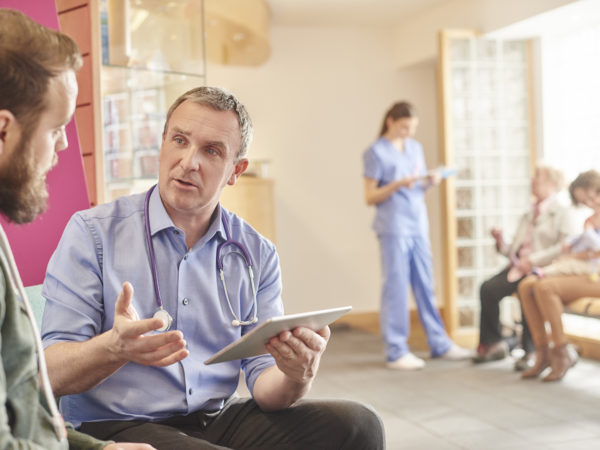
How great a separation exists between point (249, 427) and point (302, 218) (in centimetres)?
454

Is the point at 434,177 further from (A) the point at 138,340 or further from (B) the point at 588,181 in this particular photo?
(A) the point at 138,340

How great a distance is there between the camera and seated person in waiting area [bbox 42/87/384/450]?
1.45m

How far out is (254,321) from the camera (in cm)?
163

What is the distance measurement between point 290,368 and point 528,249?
128 inches

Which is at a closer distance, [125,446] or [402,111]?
[125,446]

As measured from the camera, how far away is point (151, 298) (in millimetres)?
1557

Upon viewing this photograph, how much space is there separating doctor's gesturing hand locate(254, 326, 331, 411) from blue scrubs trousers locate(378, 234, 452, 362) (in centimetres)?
304

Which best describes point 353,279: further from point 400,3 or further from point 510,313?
point 400,3

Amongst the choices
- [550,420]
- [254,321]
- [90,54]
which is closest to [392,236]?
[550,420]

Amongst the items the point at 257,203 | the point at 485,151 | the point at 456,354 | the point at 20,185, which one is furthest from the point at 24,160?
the point at 485,151

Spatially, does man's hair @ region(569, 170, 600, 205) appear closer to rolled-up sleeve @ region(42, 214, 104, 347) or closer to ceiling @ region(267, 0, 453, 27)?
ceiling @ region(267, 0, 453, 27)

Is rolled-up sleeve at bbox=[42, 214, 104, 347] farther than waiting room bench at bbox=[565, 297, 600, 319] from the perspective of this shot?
No

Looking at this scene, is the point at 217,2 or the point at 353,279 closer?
the point at 217,2

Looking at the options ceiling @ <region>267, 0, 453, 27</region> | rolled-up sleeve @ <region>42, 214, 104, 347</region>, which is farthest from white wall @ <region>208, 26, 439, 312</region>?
rolled-up sleeve @ <region>42, 214, 104, 347</region>
